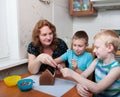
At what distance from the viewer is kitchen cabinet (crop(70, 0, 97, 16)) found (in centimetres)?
254

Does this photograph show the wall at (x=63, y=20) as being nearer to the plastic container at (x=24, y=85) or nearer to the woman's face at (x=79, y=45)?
the woman's face at (x=79, y=45)

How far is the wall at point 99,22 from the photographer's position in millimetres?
2656

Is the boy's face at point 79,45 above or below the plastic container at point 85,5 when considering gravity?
below

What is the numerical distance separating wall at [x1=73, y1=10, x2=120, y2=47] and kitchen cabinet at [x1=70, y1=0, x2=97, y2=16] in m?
0.14

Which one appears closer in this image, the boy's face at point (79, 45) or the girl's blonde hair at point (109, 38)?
the girl's blonde hair at point (109, 38)

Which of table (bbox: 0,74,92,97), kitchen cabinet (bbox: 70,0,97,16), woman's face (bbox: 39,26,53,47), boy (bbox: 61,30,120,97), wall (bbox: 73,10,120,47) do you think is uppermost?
kitchen cabinet (bbox: 70,0,97,16)

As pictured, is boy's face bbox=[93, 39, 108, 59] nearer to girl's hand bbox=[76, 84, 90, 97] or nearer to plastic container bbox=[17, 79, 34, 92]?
girl's hand bbox=[76, 84, 90, 97]

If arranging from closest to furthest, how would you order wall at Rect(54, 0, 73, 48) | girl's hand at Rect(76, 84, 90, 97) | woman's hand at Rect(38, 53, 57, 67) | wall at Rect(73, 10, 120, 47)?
1. girl's hand at Rect(76, 84, 90, 97)
2. woman's hand at Rect(38, 53, 57, 67)
3. wall at Rect(54, 0, 73, 48)
4. wall at Rect(73, 10, 120, 47)

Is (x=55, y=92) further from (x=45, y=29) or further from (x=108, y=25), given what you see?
(x=108, y=25)

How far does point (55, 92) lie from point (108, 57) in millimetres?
394

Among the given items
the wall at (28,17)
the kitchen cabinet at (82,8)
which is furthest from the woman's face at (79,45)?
the kitchen cabinet at (82,8)

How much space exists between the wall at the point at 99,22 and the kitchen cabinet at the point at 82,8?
0.14 m

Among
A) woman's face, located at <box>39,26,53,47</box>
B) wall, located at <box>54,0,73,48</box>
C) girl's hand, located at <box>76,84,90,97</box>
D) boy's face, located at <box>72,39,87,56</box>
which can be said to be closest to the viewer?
girl's hand, located at <box>76,84,90,97</box>

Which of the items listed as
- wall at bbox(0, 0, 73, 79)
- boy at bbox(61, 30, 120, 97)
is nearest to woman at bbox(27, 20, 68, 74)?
wall at bbox(0, 0, 73, 79)
